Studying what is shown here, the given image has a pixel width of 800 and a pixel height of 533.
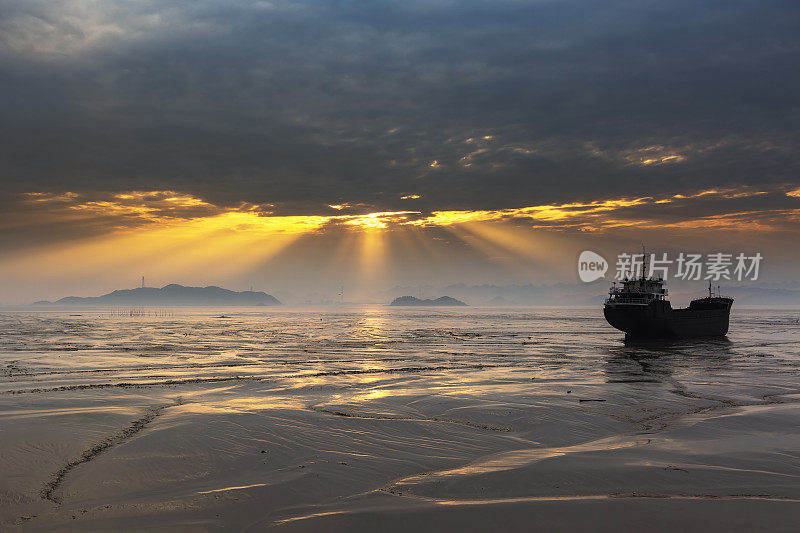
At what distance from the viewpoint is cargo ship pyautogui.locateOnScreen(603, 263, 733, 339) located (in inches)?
2564

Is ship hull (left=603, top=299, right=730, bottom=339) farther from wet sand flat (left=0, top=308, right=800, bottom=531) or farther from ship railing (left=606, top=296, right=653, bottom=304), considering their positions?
wet sand flat (left=0, top=308, right=800, bottom=531)

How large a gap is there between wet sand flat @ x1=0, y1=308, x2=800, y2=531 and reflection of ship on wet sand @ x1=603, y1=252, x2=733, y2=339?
132 feet

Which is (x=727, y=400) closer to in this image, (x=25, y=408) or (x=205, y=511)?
(x=205, y=511)

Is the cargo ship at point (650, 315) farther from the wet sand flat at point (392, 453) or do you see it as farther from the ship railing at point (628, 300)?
the wet sand flat at point (392, 453)

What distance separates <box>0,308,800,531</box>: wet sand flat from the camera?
8.30m

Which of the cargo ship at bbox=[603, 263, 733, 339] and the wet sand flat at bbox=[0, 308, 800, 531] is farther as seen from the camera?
the cargo ship at bbox=[603, 263, 733, 339]

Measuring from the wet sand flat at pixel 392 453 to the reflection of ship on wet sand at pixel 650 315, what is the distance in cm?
4032

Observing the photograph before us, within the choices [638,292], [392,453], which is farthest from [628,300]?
[392,453]

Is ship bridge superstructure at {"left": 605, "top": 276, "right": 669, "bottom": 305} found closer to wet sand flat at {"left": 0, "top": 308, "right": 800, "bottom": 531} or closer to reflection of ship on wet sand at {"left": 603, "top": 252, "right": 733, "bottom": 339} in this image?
reflection of ship on wet sand at {"left": 603, "top": 252, "right": 733, "bottom": 339}

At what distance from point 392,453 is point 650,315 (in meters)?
61.9

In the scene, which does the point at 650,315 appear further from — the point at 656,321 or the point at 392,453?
the point at 392,453

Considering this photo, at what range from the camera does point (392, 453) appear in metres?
12.1

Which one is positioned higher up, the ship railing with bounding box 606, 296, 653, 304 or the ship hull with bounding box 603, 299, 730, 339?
the ship railing with bounding box 606, 296, 653, 304

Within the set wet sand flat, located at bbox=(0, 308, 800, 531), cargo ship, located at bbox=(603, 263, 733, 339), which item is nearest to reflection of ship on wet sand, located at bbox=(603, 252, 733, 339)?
cargo ship, located at bbox=(603, 263, 733, 339)
